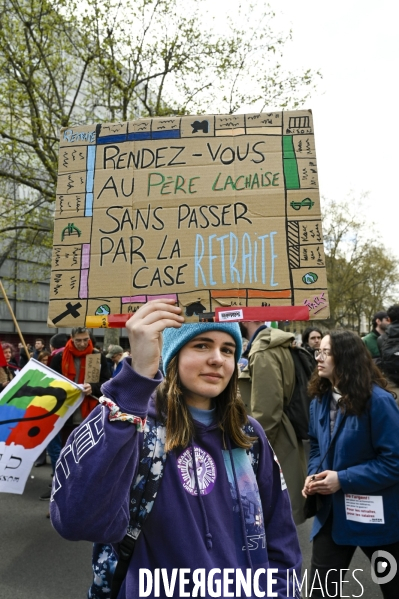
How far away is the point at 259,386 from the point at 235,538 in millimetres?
2265

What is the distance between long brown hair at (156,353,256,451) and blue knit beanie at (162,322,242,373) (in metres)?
0.03

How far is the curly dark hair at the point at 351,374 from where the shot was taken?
2861 millimetres

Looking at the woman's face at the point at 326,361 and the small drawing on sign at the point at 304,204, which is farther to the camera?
the woman's face at the point at 326,361

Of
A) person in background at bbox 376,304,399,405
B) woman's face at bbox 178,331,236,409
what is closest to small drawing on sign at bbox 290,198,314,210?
woman's face at bbox 178,331,236,409

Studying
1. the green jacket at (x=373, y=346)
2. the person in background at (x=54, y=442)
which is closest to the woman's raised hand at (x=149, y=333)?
the person in background at (x=54, y=442)

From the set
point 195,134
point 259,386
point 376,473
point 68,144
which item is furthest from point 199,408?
point 259,386

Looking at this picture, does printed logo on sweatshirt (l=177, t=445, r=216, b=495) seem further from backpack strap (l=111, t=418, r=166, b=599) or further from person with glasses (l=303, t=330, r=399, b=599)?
person with glasses (l=303, t=330, r=399, b=599)

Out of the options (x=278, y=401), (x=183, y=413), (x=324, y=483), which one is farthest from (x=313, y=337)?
(x=183, y=413)

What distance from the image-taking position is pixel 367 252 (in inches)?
1531

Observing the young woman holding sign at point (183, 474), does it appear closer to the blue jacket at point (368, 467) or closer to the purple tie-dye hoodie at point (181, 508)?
the purple tie-dye hoodie at point (181, 508)

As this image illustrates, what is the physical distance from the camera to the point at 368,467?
2.76 m

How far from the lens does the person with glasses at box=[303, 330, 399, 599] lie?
2730 mm

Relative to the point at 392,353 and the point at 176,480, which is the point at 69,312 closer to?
the point at 176,480

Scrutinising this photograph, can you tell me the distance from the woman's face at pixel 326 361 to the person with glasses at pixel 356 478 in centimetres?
3
